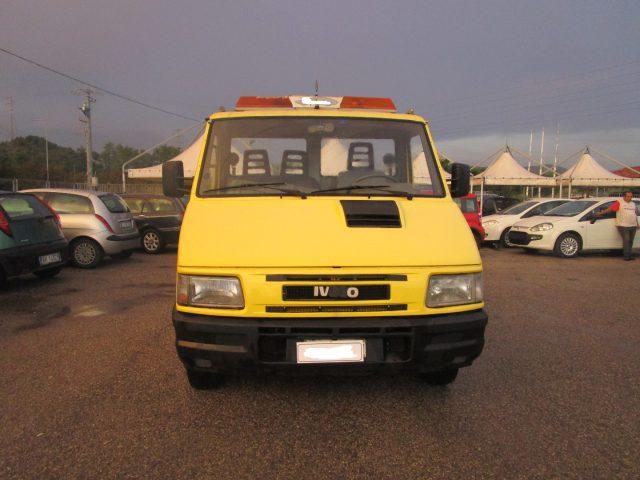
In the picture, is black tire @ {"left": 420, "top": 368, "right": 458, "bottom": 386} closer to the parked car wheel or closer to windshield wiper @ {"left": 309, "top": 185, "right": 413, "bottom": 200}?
windshield wiper @ {"left": 309, "top": 185, "right": 413, "bottom": 200}

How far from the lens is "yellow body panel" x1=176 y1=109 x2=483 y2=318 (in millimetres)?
2789

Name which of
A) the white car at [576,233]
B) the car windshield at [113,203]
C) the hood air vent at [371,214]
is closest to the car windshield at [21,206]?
the car windshield at [113,203]

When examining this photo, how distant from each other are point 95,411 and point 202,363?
95 centimetres

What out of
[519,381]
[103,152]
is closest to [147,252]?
[519,381]

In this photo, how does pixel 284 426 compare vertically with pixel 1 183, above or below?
below

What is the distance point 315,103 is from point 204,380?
239 centimetres

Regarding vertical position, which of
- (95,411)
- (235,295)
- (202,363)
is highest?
(235,295)

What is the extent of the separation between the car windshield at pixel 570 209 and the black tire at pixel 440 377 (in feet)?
33.9

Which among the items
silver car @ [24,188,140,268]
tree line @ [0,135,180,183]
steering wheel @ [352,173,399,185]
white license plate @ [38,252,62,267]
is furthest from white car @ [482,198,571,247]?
tree line @ [0,135,180,183]

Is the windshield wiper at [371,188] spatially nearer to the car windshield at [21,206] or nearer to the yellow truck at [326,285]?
the yellow truck at [326,285]

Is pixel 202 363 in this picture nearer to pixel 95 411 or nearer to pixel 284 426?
pixel 284 426

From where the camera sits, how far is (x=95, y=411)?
318 cm

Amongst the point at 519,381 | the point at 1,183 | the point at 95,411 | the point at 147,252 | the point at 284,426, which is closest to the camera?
the point at 284,426

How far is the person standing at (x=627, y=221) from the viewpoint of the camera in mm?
11422
